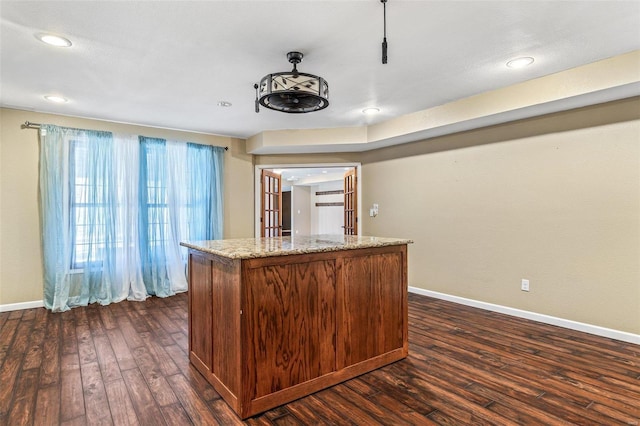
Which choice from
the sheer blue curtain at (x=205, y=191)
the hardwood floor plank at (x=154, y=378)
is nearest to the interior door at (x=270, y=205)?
the sheer blue curtain at (x=205, y=191)

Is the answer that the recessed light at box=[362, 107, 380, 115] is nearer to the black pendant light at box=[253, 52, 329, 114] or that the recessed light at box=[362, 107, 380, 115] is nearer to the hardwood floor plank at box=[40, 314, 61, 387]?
the black pendant light at box=[253, 52, 329, 114]

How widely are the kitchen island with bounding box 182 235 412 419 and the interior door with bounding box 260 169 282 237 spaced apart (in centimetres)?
341

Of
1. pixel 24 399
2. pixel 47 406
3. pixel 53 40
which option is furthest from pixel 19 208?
pixel 47 406

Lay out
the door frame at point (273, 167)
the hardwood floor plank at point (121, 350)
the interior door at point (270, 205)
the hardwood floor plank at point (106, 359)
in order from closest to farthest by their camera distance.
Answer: the hardwood floor plank at point (106, 359) < the hardwood floor plank at point (121, 350) < the door frame at point (273, 167) < the interior door at point (270, 205)

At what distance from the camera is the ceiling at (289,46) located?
6.97 feet

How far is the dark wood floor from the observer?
2.02m

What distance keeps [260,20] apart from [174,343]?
9.23 ft

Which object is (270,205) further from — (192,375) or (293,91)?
(293,91)

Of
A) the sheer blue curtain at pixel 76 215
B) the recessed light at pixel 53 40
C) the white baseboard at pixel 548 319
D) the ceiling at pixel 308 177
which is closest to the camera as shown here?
the recessed light at pixel 53 40

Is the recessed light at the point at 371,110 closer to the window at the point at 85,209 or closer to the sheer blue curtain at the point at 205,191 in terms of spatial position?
the sheer blue curtain at the point at 205,191

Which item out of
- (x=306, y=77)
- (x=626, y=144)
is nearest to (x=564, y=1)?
(x=306, y=77)

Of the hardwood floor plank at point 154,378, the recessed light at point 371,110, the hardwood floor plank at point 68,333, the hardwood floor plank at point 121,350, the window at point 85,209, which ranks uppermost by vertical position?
the recessed light at point 371,110

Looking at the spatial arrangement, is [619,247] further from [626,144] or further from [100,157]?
[100,157]

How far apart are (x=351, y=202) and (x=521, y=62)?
11.9 ft
